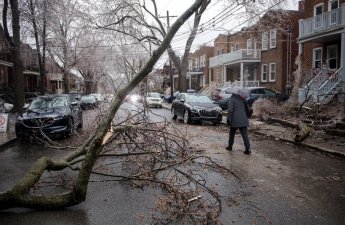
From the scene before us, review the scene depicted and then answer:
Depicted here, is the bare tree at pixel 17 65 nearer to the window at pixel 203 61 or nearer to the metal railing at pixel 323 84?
the metal railing at pixel 323 84

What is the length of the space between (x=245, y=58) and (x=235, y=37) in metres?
8.00

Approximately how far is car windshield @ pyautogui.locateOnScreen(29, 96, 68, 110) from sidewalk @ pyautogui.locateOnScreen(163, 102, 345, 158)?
8070 millimetres

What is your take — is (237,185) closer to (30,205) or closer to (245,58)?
(30,205)

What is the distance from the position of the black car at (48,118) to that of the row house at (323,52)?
11126 mm

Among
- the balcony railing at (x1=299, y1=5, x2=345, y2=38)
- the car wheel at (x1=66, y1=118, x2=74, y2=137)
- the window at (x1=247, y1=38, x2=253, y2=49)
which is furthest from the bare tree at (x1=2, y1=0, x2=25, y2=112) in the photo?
the window at (x1=247, y1=38, x2=253, y2=49)

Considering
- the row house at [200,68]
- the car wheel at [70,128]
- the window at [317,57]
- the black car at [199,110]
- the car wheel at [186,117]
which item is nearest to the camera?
the car wheel at [70,128]

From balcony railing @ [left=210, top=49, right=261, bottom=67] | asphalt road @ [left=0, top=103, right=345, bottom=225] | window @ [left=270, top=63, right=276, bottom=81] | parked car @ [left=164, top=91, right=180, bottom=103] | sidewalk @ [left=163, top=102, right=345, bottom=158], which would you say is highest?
balcony railing @ [left=210, top=49, right=261, bottom=67]

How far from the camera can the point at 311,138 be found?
13.1 m

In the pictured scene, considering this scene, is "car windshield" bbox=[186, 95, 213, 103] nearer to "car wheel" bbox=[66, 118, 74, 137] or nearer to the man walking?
"car wheel" bbox=[66, 118, 74, 137]

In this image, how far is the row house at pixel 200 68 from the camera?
192 ft

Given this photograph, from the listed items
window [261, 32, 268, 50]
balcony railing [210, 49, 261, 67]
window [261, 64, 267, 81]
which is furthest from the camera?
balcony railing [210, 49, 261, 67]

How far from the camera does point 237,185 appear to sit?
7.00 meters

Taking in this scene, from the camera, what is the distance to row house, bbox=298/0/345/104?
20.4 metres

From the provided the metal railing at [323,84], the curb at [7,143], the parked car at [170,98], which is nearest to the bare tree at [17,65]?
the curb at [7,143]
